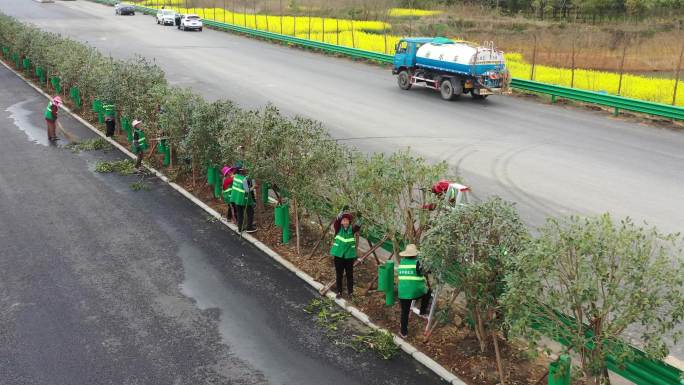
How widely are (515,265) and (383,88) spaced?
22.2 metres

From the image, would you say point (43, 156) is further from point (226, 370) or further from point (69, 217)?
point (226, 370)

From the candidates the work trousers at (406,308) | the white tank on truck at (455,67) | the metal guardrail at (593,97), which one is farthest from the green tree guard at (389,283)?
the white tank on truck at (455,67)

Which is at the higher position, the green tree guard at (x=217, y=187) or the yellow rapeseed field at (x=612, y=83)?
the yellow rapeseed field at (x=612, y=83)

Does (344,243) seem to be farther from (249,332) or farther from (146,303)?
(146,303)

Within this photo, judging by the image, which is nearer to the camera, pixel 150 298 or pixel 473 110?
pixel 150 298

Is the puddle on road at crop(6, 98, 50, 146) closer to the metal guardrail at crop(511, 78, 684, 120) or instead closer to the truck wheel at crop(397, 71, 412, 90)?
the truck wheel at crop(397, 71, 412, 90)

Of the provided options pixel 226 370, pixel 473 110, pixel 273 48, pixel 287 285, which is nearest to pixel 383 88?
pixel 473 110

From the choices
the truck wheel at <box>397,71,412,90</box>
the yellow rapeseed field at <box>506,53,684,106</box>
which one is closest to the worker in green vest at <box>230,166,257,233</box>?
the truck wheel at <box>397,71,412,90</box>

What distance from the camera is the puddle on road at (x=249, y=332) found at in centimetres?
834

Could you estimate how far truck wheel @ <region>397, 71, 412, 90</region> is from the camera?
91.7 feet

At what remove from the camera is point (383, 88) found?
2853 centimetres

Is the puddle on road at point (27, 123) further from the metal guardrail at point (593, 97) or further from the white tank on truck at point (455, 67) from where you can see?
the metal guardrail at point (593, 97)

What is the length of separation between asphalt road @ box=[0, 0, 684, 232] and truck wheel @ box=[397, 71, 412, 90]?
42cm

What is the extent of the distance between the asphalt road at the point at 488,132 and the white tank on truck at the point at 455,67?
0.68m
